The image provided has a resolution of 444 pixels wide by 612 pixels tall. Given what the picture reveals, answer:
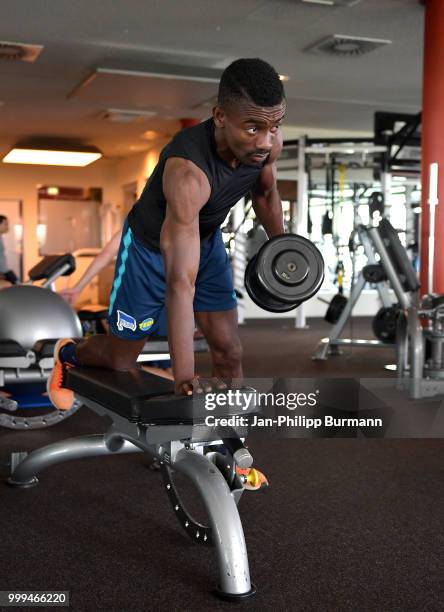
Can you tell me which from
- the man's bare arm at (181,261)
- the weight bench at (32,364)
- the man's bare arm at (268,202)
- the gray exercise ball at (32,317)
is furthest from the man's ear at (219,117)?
the gray exercise ball at (32,317)

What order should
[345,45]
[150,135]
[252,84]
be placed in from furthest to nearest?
[150,135] < [345,45] < [252,84]

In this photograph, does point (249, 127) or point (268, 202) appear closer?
point (249, 127)

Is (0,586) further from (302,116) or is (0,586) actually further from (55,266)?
(302,116)

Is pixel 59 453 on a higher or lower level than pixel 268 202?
lower

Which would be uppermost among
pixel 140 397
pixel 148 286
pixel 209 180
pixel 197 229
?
pixel 209 180

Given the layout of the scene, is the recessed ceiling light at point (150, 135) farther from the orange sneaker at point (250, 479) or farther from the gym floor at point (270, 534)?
the orange sneaker at point (250, 479)

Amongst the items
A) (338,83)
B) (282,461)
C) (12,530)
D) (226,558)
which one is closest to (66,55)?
(338,83)

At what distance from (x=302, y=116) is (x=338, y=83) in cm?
165

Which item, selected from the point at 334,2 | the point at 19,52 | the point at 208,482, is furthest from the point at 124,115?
the point at 208,482

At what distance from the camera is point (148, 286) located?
1860 millimetres

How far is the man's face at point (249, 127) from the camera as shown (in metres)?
1.48

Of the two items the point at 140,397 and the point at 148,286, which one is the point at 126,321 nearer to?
the point at 148,286

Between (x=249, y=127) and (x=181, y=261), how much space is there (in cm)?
33

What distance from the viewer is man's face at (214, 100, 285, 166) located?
1476 mm
